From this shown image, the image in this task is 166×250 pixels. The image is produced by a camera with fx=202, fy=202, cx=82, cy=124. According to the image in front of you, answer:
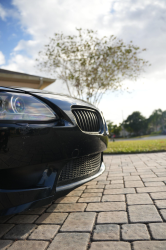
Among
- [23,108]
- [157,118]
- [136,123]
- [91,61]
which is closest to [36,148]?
[23,108]

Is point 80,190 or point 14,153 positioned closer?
point 14,153

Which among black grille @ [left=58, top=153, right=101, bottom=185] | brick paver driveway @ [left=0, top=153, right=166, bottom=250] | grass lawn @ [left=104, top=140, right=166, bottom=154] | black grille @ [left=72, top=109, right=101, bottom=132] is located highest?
black grille @ [left=72, top=109, right=101, bottom=132]

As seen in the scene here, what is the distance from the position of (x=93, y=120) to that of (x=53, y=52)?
11.7 meters

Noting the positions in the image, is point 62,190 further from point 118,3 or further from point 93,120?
point 118,3

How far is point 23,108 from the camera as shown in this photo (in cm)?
152

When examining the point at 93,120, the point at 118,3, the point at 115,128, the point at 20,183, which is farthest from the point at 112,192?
the point at 115,128

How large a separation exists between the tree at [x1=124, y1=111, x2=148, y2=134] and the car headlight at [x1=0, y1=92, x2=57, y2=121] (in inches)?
3157

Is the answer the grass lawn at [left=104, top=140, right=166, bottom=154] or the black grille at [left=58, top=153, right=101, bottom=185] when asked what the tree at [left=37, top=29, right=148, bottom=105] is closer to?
the grass lawn at [left=104, top=140, right=166, bottom=154]

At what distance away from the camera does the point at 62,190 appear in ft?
5.38

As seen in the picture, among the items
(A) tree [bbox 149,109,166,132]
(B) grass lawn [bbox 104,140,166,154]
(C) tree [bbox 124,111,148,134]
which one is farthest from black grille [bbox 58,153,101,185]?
(A) tree [bbox 149,109,166,132]

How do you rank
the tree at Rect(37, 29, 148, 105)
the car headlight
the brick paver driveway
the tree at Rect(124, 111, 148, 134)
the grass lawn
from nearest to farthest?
the brick paver driveway → the car headlight → the grass lawn → the tree at Rect(37, 29, 148, 105) → the tree at Rect(124, 111, 148, 134)

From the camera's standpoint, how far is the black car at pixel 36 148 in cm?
134

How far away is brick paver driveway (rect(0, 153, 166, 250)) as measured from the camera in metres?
1.30

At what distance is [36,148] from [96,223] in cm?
76
